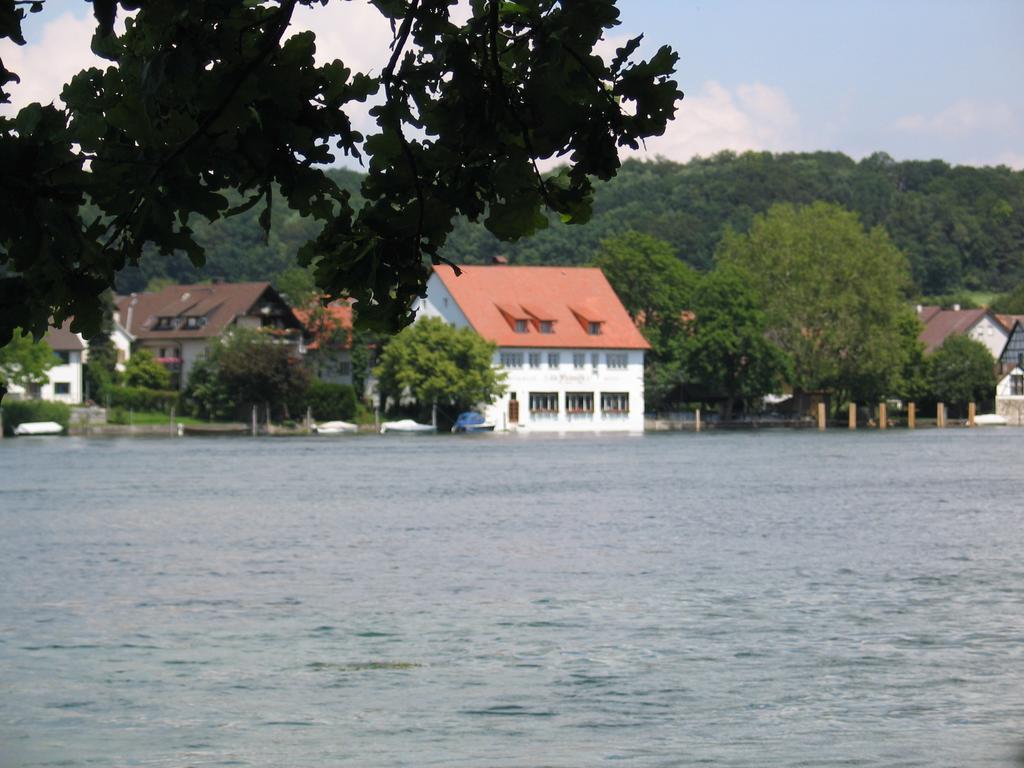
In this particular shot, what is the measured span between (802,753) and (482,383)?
271 feet

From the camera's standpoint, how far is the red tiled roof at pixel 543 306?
102m

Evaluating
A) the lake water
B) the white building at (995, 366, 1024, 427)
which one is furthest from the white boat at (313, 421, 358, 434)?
the lake water

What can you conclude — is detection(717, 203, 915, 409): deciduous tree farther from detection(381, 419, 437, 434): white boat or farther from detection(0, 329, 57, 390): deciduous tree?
detection(0, 329, 57, 390): deciduous tree

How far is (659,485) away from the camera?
156ft

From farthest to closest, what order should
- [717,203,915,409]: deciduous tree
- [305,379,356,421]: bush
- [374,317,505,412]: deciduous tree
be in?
[717,203,915,409]: deciduous tree, [305,379,356,421]: bush, [374,317,505,412]: deciduous tree

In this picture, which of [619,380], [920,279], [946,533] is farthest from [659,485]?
[920,279]

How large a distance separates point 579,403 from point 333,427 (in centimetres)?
1571

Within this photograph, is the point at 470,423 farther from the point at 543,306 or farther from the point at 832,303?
the point at 832,303

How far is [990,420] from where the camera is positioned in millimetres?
119688

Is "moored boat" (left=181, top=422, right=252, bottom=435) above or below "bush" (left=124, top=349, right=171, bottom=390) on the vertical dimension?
below

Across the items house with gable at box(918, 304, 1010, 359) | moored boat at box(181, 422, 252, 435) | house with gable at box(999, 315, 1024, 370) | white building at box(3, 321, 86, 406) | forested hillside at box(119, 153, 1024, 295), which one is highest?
forested hillside at box(119, 153, 1024, 295)

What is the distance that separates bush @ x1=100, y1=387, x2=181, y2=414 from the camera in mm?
100000

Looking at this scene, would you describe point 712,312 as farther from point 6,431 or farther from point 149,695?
point 149,695

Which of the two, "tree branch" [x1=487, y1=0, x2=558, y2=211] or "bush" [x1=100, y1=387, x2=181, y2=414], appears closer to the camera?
"tree branch" [x1=487, y1=0, x2=558, y2=211]
